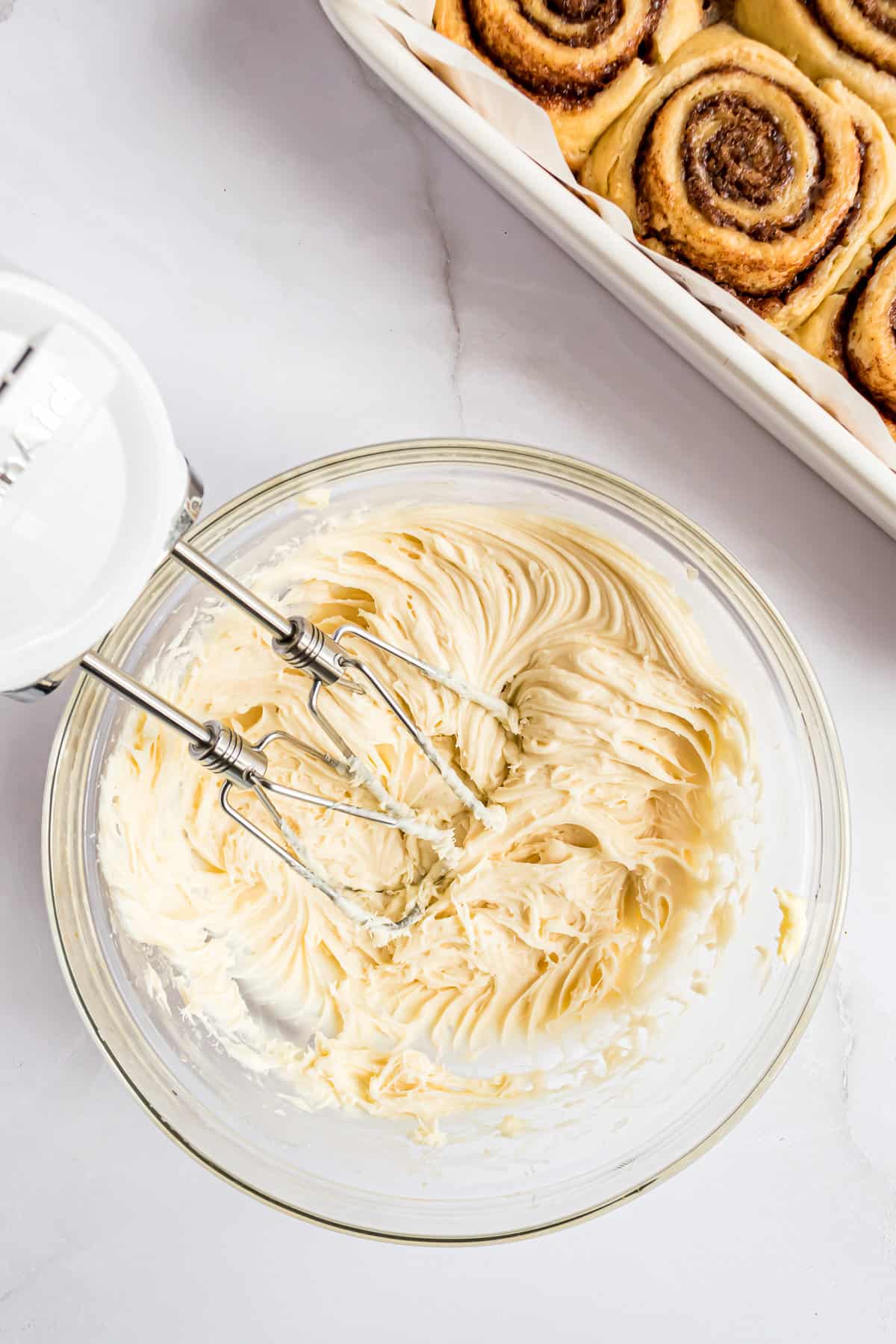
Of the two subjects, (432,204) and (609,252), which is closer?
(609,252)

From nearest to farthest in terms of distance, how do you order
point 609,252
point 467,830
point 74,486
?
point 74,486 < point 609,252 < point 467,830

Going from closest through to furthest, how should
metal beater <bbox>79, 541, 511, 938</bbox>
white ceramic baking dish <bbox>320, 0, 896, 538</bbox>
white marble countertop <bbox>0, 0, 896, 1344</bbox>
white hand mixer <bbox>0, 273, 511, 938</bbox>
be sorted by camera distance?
white hand mixer <bbox>0, 273, 511, 938</bbox>
metal beater <bbox>79, 541, 511, 938</bbox>
white ceramic baking dish <bbox>320, 0, 896, 538</bbox>
white marble countertop <bbox>0, 0, 896, 1344</bbox>

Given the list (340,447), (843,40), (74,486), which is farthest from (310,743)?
(843,40)

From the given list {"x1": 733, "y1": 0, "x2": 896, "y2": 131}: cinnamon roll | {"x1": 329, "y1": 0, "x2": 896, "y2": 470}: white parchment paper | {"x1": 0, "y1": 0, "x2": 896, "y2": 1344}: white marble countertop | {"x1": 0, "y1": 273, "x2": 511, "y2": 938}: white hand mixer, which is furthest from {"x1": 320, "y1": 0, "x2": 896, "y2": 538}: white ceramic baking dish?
{"x1": 0, "y1": 273, "x2": 511, "y2": 938}: white hand mixer

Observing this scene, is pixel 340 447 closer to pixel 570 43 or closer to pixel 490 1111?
pixel 570 43

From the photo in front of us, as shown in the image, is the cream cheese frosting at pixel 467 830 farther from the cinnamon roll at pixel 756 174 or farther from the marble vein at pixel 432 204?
the cinnamon roll at pixel 756 174

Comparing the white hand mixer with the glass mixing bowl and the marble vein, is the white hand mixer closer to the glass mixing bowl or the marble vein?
the glass mixing bowl

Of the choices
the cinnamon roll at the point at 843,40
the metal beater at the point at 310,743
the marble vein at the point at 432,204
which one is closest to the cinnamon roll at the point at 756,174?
the cinnamon roll at the point at 843,40
